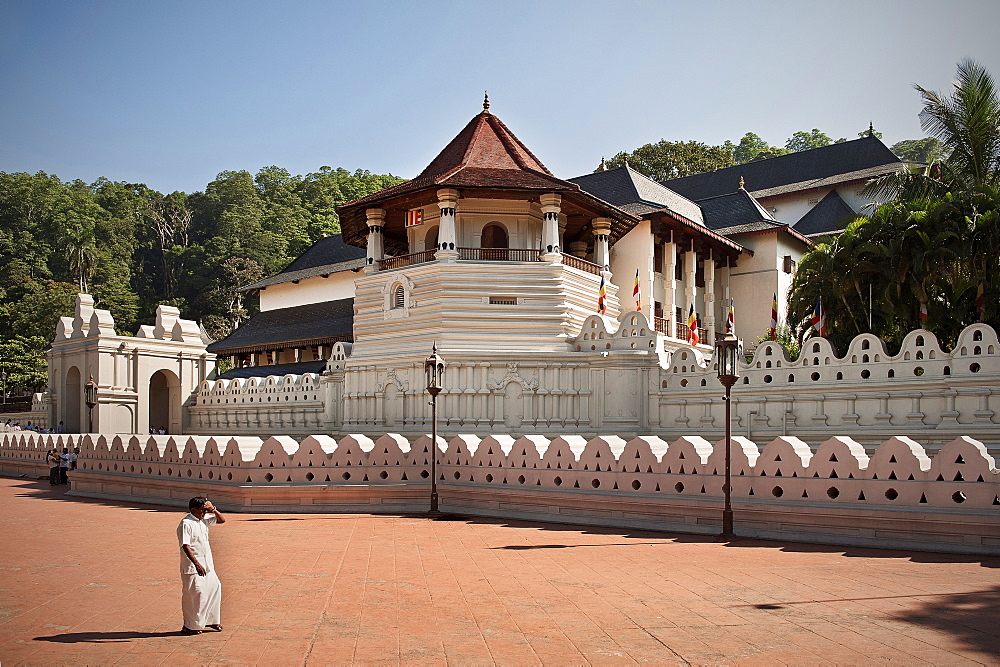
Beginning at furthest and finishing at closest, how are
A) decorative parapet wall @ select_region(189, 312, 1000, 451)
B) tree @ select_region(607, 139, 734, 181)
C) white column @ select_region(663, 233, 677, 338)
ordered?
1. tree @ select_region(607, 139, 734, 181)
2. white column @ select_region(663, 233, 677, 338)
3. decorative parapet wall @ select_region(189, 312, 1000, 451)

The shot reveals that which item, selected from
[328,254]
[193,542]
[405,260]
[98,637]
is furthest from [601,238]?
[98,637]

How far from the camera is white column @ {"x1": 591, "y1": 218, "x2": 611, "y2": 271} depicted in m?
29.5

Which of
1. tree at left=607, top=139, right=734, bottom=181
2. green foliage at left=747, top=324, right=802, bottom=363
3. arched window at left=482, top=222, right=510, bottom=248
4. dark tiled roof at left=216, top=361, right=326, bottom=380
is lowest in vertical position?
dark tiled roof at left=216, top=361, right=326, bottom=380

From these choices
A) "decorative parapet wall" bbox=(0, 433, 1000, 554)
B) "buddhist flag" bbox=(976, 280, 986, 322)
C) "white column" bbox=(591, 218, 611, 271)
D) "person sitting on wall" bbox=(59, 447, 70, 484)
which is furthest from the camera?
"white column" bbox=(591, 218, 611, 271)

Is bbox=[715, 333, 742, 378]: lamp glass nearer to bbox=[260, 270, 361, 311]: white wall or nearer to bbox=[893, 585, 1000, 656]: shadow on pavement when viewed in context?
bbox=[893, 585, 1000, 656]: shadow on pavement

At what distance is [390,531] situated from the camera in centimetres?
1345

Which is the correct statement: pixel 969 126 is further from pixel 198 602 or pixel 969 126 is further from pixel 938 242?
pixel 198 602

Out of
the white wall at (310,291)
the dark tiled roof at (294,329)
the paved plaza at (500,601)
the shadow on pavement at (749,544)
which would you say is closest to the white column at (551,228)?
the dark tiled roof at (294,329)

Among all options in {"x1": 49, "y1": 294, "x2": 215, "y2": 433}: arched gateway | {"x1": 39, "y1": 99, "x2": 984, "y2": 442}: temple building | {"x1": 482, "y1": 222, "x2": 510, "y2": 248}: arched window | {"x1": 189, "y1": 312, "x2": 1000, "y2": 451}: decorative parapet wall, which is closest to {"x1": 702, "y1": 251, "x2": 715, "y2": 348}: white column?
{"x1": 39, "y1": 99, "x2": 984, "y2": 442}: temple building

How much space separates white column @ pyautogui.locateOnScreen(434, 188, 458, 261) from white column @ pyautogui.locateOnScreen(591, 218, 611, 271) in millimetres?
5263

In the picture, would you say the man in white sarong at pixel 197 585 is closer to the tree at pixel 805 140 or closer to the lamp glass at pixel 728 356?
the lamp glass at pixel 728 356

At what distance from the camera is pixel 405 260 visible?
29.4 metres

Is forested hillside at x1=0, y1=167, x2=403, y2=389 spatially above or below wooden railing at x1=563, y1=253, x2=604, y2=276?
above

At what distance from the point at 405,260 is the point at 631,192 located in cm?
1108
